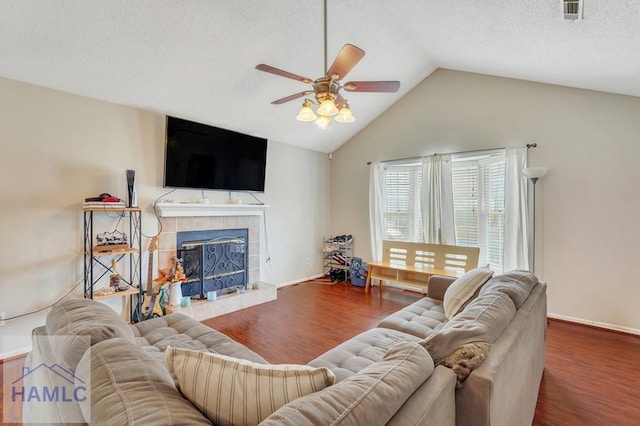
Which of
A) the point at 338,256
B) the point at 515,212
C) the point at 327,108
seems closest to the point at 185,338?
the point at 327,108

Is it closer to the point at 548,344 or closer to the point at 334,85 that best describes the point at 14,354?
the point at 334,85

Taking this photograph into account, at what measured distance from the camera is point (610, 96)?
3.29 m

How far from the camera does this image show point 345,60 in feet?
6.93

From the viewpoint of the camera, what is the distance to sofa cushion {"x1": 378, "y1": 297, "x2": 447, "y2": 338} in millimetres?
2260

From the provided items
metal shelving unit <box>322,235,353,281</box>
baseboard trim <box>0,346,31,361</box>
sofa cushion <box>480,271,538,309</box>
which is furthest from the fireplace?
sofa cushion <box>480,271,538,309</box>

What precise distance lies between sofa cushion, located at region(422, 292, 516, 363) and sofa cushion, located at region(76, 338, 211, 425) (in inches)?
34.9

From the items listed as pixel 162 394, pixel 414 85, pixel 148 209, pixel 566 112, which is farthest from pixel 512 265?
pixel 148 209

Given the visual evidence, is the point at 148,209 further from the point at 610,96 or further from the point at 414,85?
the point at 610,96

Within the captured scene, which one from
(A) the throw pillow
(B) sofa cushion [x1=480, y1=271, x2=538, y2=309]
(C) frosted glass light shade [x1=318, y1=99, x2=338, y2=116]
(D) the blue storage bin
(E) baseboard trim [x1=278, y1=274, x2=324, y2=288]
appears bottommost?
(E) baseboard trim [x1=278, y1=274, x2=324, y2=288]

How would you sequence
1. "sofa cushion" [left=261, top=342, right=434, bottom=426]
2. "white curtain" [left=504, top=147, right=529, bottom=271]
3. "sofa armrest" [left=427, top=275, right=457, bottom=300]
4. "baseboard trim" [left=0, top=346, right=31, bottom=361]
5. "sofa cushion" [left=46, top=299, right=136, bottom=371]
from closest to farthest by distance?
"sofa cushion" [left=261, top=342, right=434, bottom=426], "sofa cushion" [left=46, top=299, right=136, bottom=371], "baseboard trim" [left=0, top=346, right=31, bottom=361], "sofa armrest" [left=427, top=275, right=457, bottom=300], "white curtain" [left=504, top=147, right=529, bottom=271]

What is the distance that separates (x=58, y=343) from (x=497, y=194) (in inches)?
179

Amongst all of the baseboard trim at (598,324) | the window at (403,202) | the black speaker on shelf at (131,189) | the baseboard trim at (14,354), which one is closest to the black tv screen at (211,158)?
the black speaker on shelf at (131,189)

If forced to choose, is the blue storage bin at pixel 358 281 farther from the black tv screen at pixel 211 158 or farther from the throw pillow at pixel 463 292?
the throw pillow at pixel 463 292

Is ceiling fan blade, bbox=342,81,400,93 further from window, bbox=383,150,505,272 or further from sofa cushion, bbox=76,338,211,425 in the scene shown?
window, bbox=383,150,505,272
